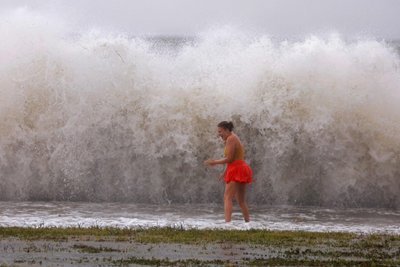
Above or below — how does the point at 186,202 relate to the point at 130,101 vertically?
below

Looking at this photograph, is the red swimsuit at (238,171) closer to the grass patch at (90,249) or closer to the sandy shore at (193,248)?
the sandy shore at (193,248)

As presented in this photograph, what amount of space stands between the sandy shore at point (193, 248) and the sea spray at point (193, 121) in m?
7.09

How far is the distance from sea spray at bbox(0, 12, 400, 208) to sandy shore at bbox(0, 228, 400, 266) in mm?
7090

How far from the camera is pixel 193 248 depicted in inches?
468

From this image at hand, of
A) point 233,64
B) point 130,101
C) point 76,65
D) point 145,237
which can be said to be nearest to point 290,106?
point 233,64

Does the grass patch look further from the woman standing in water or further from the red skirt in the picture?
the red skirt

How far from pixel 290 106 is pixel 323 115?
2.52 feet

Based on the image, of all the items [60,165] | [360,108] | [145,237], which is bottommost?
[145,237]

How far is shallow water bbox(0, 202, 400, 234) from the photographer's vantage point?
1592 cm

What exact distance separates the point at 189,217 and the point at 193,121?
4657mm

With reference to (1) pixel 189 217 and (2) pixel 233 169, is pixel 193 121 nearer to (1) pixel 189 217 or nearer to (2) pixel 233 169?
(1) pixel 189 217

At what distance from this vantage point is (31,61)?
2289cm

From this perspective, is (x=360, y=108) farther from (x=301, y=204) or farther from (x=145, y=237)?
(x=145, y=237)

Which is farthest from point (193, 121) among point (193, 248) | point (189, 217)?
point (193, 248)
